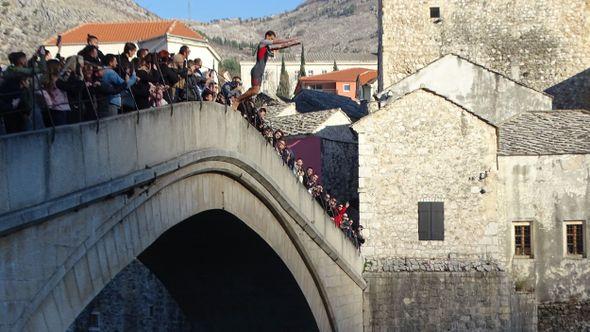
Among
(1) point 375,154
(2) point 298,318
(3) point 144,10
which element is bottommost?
(2) point 298,318

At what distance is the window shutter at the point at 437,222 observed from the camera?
29219 millimetres

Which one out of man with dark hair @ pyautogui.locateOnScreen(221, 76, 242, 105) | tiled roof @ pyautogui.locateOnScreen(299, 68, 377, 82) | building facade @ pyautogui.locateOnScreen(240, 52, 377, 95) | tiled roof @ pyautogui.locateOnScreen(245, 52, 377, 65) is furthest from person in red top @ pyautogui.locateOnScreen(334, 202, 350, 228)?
tiled roof @ pyautogui.locateOnScreen(245, 52, 377, 65)

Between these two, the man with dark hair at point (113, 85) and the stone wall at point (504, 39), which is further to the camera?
the stone wall at point (504, 39)

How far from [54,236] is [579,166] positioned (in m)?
20.1

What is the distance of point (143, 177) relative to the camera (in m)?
14.2

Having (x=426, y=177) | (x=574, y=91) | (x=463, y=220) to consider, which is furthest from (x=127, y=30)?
(x=463, y=220)

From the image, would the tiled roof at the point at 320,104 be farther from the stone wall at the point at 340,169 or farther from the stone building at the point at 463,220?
the stone building at the point at 463,220

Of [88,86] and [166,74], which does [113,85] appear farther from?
[166,74]

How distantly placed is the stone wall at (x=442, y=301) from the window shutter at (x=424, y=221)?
732mm

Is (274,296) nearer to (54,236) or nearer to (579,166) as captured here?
(579,166)

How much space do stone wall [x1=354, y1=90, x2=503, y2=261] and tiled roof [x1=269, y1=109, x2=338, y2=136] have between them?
6.04 meters

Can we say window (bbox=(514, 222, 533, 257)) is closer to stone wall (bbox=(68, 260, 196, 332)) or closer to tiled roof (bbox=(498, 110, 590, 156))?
tiled roof (bbox=(498, 110, 590, 156))

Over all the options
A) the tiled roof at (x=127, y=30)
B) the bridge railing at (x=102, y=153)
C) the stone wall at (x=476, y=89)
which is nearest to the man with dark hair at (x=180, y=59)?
the bridge railing at (x=102, y=153)

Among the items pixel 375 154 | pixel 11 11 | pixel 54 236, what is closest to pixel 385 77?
pixel 375 154
